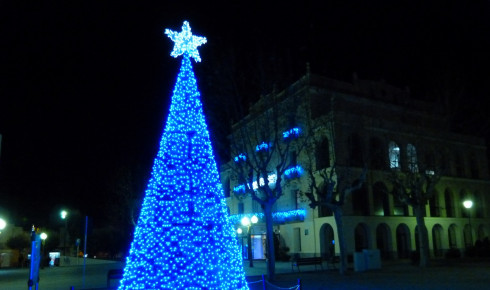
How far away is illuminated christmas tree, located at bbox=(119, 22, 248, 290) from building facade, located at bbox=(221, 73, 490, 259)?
56.5ft

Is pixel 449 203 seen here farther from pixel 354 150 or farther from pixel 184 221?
pixel 184 221

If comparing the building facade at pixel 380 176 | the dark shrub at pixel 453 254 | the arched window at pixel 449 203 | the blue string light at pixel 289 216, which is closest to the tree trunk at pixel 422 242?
the building facade at pixel 380 176

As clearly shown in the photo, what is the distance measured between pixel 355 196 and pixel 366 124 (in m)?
5.64

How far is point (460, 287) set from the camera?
15414 mm

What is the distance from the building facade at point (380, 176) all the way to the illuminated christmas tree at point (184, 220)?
1722cm

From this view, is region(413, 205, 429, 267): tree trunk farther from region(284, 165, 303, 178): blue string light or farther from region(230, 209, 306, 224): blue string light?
region(230, 209, 306, 224): blue string light

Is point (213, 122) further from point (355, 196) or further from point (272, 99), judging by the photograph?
point (355, 196)

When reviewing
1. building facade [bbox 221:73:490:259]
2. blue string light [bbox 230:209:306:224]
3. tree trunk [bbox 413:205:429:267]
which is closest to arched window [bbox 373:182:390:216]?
building facade [bbox 221:73:490:259]

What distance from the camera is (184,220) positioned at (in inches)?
459

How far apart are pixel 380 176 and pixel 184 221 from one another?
1036 inches

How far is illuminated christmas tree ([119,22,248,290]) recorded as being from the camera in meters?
11.3

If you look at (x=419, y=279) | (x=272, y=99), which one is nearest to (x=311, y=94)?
(x=272, y=99)

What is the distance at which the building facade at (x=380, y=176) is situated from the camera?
32875 mm

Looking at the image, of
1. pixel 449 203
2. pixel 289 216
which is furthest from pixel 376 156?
pixel 449 203
